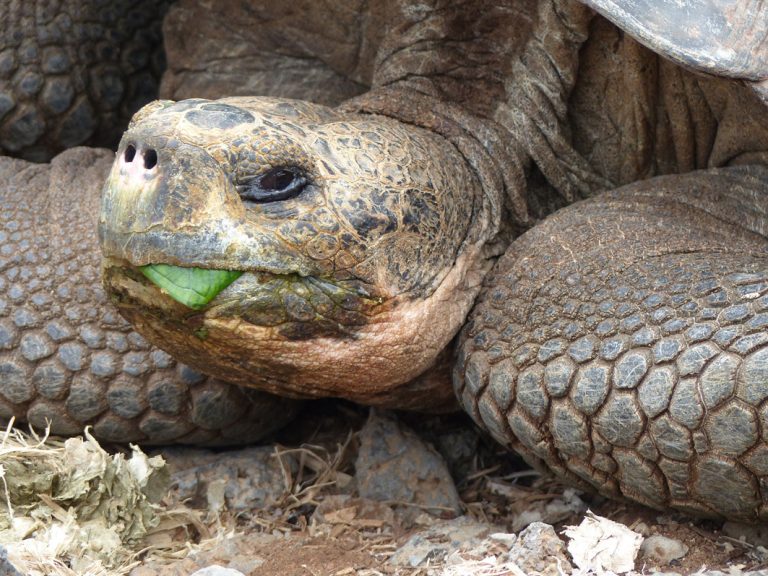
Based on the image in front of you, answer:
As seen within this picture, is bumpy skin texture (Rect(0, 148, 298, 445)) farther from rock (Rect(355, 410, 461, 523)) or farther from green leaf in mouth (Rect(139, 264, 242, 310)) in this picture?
green leaf in mouth (Rect(139, 264, 242, 310))

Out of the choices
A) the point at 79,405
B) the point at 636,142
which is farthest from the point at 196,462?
the point at 636,142

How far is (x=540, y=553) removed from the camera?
251 cm

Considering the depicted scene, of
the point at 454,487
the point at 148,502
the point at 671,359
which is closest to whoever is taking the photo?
the point at 671,359

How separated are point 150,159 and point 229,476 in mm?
1137

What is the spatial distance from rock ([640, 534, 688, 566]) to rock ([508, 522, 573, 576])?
0.81 ft

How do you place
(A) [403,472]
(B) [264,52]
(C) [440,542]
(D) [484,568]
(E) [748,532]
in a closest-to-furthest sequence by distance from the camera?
(D) [484,568]
(E) [748,532]
(C) [440,542]
(A) [403,472]
(B) [264,52]

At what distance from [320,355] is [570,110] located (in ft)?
3.84

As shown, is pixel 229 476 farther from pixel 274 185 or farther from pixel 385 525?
pixel 274 185

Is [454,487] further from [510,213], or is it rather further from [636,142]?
[636,142]

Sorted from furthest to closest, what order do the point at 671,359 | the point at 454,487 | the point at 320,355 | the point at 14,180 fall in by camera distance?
the point at 14,180
the point at 454,487
the point at 320,355
the point at 671,359

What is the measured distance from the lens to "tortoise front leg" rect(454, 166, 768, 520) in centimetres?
258

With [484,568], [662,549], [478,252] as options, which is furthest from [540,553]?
[478,252]

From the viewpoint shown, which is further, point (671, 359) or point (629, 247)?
point (629, 247)

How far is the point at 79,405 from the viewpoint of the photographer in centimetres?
335
